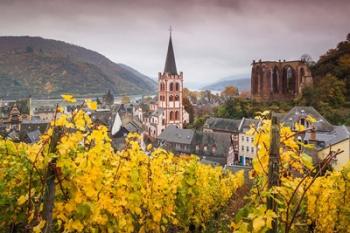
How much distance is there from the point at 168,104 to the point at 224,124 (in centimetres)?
1850

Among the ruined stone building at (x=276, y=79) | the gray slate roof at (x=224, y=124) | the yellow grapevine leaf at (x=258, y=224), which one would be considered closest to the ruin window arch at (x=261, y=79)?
the ruined stone building at (x=276, y=79)

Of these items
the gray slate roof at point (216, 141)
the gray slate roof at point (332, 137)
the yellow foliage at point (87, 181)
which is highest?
the yellow foliage at point (87, 181)

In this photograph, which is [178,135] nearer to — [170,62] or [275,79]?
[170,62]

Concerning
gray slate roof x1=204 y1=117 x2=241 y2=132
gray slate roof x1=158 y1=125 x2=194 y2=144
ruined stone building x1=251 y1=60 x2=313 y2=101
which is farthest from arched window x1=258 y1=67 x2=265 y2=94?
gray slate roof x1=158 y1=125 x2=194 y2=144

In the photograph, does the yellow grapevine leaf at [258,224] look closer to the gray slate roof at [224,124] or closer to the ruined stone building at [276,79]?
the gray slate roof at [224,124]

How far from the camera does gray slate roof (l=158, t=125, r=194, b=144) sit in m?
51.2

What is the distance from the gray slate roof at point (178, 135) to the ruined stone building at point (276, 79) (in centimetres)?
2379

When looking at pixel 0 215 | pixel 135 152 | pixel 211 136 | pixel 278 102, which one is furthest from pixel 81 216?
pixel 278 102

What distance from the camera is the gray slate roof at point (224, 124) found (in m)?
55.3

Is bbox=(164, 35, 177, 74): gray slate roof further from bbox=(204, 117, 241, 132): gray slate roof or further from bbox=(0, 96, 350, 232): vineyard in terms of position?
bbox=(0, 96, 350, 232): vineyard

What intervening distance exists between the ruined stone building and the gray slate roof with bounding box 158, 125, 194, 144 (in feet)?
78.0

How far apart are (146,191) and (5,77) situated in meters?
206

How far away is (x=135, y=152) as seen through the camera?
22.8 feet

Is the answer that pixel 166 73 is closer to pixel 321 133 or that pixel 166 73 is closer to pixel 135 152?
pixel 321 133
